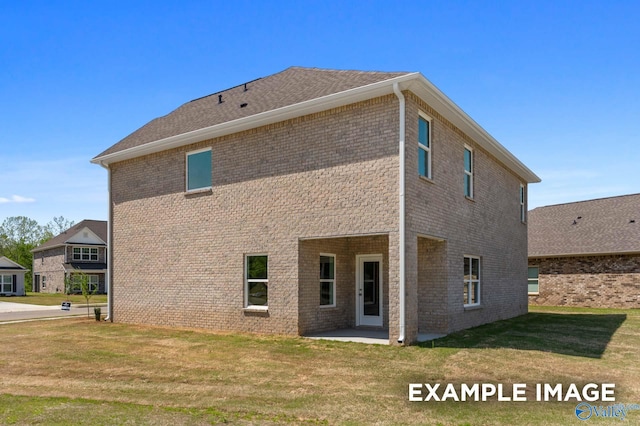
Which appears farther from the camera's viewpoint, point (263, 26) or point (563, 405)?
point (263, 26)

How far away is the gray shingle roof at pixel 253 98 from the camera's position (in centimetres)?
1282

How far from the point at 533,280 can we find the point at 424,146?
20.2 metres

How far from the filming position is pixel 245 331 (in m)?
13.8

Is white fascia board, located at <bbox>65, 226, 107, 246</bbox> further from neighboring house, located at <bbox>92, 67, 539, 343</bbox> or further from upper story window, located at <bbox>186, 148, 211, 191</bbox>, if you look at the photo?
upper story window, located at <bbox>186, 148, 211, 191</bbox>

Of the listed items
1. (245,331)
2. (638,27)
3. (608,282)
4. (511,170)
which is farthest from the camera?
(608,282)

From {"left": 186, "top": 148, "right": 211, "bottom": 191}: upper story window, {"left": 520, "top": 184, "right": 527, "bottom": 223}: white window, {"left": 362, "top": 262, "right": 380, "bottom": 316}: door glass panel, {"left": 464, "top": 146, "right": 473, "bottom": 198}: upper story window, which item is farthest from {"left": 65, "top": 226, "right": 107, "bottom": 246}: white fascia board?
{"left": 464, "top": 146, "right": 473, "bottom": 198}: upper story window

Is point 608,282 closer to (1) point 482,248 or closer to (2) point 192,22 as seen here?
(1) point 482,248

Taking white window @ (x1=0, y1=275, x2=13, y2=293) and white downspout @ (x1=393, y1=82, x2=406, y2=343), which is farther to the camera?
white window @ (x1=0, y1=275, x2=13, y2=293)

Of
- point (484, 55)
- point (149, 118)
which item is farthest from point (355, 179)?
point (149, 118)

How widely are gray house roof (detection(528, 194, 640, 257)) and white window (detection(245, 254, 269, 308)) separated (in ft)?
66.7

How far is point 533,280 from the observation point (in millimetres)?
29203

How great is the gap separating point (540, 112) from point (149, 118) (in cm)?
1469

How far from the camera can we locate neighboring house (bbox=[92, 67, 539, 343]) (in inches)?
459

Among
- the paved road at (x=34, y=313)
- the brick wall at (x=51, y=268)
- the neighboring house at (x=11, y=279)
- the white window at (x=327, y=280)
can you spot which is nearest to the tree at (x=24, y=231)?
the brick wall at (x=51, y=268)
